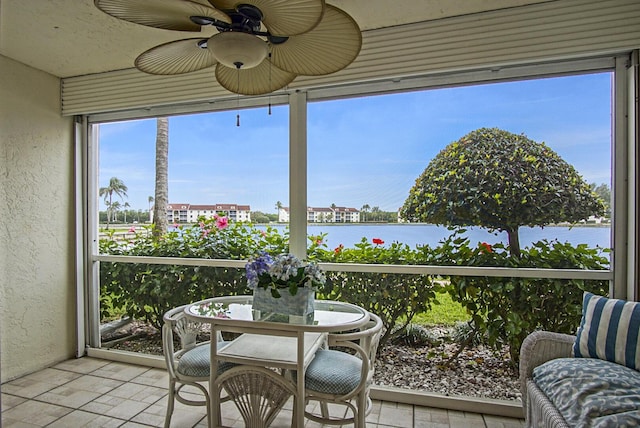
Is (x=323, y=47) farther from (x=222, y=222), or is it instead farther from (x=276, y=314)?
(x=222, y=222)

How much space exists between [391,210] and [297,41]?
1.55 meters

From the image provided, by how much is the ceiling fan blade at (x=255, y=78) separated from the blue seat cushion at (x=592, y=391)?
6.22ft

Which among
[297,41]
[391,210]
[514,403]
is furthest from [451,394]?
[297,41]

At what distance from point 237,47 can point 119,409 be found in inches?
97.2

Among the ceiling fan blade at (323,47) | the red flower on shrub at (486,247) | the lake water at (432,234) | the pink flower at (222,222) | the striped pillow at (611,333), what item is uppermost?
the ceiling fan blade at (323,47)

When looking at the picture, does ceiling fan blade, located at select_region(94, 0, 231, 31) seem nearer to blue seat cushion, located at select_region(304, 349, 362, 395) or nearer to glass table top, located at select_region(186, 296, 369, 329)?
glass table top, located at select_region(186, 296, 369, 329)

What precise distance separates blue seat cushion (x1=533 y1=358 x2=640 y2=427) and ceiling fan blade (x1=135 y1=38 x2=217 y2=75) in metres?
2.14

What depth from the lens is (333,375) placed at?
2.03 metres

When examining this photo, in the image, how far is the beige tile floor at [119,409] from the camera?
8.08 ft

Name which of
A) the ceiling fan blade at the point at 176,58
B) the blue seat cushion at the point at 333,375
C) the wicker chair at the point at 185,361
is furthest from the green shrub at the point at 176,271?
the ceiling fan blade at the point at 176,58

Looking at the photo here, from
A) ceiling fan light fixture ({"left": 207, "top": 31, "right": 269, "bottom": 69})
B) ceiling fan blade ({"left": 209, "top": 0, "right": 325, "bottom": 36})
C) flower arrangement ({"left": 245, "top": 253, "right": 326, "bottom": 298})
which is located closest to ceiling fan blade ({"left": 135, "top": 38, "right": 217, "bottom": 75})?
ceiling fan light fixture ({"left": 207, "top": 31, "right": 269, "bottom": 69})

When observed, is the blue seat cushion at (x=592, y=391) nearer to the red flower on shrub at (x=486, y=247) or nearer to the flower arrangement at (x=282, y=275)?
the red flower on shrub at (x=486, y=247)

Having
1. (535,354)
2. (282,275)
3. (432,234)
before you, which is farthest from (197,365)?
(535,354)

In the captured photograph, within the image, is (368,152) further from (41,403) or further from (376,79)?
(41,403)
